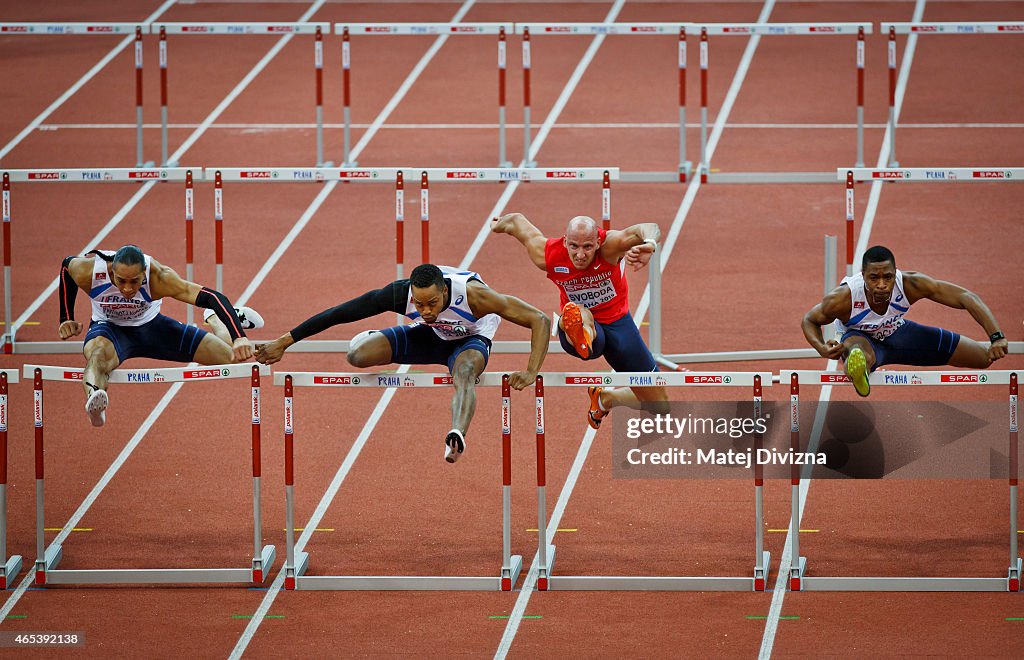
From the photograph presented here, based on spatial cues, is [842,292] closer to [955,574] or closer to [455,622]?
[955,574]

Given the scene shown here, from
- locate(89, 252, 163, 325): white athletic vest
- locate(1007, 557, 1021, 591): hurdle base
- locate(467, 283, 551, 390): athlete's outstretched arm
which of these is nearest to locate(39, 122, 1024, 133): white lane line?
locate(89, 252, 163, 325): white athletic vest

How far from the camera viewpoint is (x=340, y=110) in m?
20.0

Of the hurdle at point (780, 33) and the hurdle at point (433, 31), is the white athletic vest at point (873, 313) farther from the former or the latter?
the hurdle at point (433, 31)

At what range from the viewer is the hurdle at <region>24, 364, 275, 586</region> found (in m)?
10.5

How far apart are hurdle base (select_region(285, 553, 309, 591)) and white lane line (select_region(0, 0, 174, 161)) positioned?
9117 mm

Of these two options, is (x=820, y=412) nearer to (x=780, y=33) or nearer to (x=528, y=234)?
(x=528, y=234)

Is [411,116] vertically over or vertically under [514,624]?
over

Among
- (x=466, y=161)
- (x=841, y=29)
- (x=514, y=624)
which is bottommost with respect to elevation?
(x=514, y=624)

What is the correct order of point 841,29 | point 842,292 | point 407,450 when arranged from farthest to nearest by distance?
1. point 841,29
2. point 407,450
3. point 842,292

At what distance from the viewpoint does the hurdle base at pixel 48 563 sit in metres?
10.9

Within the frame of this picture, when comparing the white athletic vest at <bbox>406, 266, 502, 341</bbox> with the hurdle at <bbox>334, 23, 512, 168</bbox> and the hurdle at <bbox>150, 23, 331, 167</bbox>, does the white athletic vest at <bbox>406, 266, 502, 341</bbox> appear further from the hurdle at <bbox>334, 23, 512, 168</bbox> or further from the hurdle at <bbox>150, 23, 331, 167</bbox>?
the hurdle at <bbox>150, 23, 331, 167</bbox>

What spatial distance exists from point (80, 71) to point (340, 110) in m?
3.65

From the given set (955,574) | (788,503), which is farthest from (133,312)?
(955,574)

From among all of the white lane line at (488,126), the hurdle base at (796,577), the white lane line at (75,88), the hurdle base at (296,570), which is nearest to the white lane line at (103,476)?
the hurdle base at (296,570)
